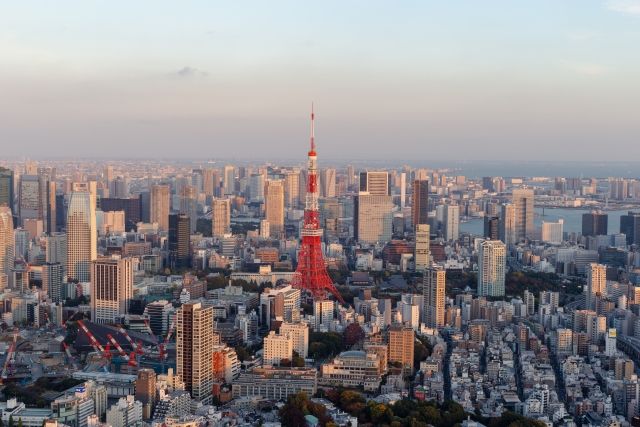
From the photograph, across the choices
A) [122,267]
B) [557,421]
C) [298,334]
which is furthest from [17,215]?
[557,421]

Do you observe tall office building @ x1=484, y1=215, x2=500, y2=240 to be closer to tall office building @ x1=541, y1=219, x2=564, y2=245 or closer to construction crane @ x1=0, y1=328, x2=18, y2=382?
tall office building @ x1=541, y1=219, x2=564, y2=245

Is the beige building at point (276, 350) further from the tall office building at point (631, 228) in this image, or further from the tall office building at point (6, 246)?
the tall office building at point (631, 228)

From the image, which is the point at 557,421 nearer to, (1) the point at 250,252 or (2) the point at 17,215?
(1) the point at 250,252

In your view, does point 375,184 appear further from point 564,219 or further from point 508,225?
point 564,219

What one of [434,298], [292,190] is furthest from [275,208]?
[434,298]

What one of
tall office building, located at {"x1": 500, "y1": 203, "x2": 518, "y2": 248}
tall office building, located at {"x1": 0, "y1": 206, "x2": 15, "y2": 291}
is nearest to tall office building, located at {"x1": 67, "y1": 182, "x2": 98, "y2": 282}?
tall office building, located at {"x1": 0, "y1": 206, "x2": 15, "y2": 291}

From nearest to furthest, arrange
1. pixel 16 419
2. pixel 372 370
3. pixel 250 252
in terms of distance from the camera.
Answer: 1. pixel 16 419
2. pixel 372 370
3. pixel 250 252

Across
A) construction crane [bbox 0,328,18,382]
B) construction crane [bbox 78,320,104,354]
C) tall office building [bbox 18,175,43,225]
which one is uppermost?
tall office building [bbox 18,175,43,225]
